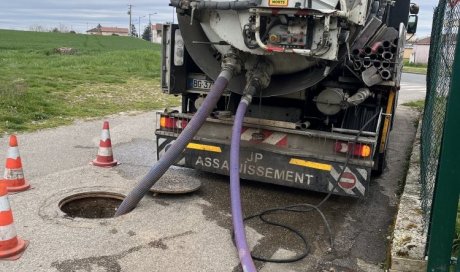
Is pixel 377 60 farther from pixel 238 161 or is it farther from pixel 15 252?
pixel 15 252

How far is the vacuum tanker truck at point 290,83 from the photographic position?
4527mm

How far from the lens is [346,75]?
549 cm

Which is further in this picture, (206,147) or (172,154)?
(206,147)

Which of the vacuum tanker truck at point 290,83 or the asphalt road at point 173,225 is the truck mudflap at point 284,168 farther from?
the asphalt road at point 173,225

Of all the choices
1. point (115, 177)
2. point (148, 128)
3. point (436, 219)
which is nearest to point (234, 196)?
point (436, 219)

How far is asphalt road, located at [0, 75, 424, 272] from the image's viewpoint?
12.6 ft

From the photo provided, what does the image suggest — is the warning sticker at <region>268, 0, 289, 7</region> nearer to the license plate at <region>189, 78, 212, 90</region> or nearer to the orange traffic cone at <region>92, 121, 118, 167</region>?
the license plate at <region>189, 78, 212, 90</region>

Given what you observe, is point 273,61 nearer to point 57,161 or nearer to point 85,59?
point 57,161

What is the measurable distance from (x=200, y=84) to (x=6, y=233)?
3.05m

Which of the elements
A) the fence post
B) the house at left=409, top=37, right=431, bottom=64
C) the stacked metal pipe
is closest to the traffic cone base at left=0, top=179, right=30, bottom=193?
the stacked metal pipe

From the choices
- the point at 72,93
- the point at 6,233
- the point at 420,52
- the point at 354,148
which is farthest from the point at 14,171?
the point at 420,52

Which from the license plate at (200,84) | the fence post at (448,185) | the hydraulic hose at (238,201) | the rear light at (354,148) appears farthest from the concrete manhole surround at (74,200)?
the fence post at (448,185)

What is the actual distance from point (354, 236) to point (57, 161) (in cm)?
409

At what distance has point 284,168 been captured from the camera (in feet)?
17.0
